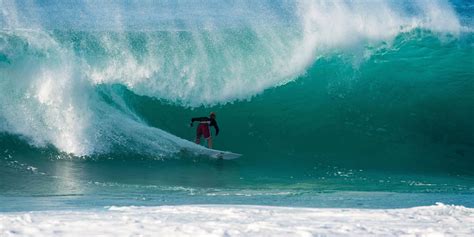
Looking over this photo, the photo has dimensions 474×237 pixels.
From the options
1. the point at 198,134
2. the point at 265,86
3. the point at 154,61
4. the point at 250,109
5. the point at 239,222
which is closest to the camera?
the point at 239,222

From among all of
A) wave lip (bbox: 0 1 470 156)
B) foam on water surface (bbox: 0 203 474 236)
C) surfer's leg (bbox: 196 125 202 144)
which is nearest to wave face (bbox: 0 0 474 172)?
wave lip (bbox: 0 1 470 156)

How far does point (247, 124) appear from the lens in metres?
15.3

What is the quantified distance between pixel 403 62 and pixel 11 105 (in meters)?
9.27

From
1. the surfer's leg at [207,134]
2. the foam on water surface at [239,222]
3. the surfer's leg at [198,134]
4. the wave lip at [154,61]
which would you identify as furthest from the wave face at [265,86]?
the foam on water surface at [239,222]

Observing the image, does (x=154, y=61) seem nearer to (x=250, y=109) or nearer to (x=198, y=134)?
(x=250, y=109)

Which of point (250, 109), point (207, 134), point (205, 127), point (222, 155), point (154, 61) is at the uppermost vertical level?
point (154, 61)

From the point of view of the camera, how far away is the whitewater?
7.23 meters

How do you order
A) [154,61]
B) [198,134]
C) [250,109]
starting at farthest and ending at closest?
[154,61] < [250,109] < [198,134]

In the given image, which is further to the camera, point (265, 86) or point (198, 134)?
point (265, 86)

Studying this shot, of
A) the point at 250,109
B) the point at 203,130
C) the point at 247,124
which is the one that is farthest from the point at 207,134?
the point at 250,109

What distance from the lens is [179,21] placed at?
23016 millimetres

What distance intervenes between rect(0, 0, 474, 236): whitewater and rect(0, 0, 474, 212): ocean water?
0.04 meters

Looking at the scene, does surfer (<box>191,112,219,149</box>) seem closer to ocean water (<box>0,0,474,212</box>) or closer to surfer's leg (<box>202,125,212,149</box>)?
surfer's leg (<box>202,125,212,149</box>)

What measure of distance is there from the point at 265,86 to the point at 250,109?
1.01 metres
